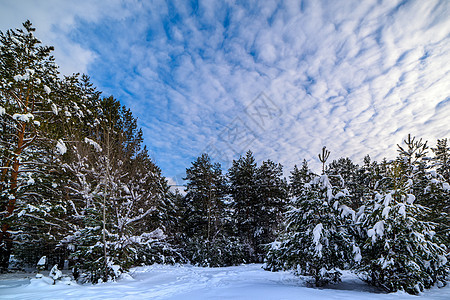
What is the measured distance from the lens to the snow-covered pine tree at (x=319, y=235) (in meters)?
6.52

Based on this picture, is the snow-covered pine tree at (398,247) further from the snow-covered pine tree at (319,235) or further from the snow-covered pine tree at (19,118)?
the snow-covered pine tree at (19,118)

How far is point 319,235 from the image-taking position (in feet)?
20.2

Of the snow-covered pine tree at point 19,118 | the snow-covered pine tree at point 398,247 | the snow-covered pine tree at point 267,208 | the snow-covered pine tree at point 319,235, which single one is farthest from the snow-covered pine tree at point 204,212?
the snow-covered pine tree at point 398,247

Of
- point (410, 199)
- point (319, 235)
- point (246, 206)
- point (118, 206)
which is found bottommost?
point (319, 235)

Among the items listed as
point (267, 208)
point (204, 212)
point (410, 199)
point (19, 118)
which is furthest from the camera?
point (267, 208)

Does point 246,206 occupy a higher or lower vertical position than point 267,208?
higher

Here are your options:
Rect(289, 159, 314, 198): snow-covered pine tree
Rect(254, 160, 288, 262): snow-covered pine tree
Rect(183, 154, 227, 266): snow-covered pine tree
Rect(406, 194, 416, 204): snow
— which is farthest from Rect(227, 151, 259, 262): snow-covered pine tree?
Rect(406, 194, 416, 204): snow

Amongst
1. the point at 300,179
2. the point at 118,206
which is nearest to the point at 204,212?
the point at 118,206

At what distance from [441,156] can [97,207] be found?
34071 millimetres

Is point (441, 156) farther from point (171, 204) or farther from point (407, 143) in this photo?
point (171, 204)

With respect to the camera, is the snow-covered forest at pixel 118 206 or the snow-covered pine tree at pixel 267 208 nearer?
the snow-covered forest at pixel 118 206

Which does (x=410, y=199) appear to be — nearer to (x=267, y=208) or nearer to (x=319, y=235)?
(x=319, y=235)

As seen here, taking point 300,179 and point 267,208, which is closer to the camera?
point 267,208

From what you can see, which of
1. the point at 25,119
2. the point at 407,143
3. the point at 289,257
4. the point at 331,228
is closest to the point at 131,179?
the point at 25,119
